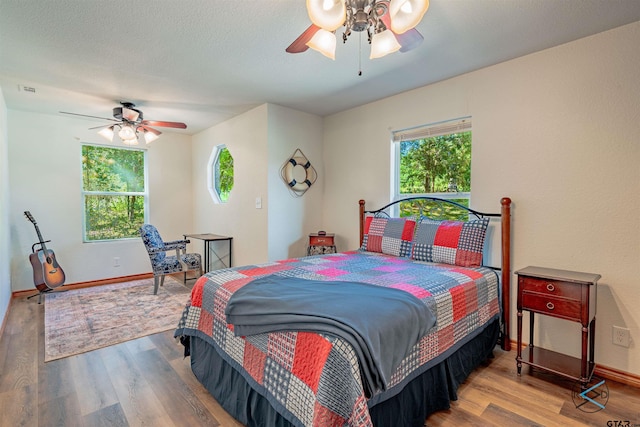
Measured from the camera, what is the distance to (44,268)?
155 inches

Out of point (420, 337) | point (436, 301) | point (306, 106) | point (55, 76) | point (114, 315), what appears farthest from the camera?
point (306, 106)

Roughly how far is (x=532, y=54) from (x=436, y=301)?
7.12 feet

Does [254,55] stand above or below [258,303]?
above

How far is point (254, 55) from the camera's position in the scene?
2.56 m

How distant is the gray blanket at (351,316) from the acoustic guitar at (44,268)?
3655mm

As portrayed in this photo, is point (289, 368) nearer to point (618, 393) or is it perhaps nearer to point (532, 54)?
point (618, 393)

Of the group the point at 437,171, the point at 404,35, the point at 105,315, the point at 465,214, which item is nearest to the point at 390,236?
the point at 465,214

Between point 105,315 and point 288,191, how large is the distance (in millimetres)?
2428

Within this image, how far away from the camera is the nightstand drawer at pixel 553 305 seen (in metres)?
1.97

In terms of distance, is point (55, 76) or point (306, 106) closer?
point (55, 76)

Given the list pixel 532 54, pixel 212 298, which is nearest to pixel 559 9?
pixel 532 54

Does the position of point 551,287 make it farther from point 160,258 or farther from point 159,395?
point 160,258

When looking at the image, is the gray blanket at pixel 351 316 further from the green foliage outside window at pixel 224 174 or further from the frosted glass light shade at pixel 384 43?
the green foliage outside window at pixel 224 174

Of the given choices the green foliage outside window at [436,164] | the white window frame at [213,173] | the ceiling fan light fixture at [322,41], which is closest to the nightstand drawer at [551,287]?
the green foliage outside window at [436,164]
